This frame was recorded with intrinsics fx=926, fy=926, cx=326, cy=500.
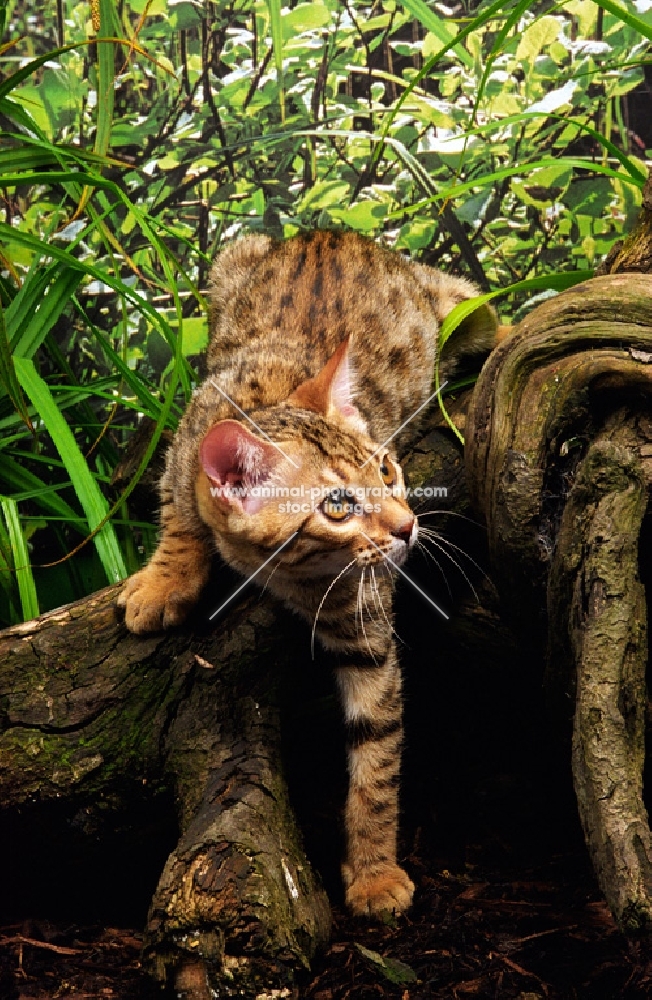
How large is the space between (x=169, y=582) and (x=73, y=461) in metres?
0.53

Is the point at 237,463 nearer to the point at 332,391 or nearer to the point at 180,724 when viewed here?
the point at 332,391

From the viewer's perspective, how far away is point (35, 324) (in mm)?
2551

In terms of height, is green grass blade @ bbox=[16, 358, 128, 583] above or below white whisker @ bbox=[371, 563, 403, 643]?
above

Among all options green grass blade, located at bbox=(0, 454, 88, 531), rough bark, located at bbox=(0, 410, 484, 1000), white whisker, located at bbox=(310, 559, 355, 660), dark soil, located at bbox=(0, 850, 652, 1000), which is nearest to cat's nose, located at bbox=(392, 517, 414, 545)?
white whisker, located at bbox=(310, 559, 355, 660)

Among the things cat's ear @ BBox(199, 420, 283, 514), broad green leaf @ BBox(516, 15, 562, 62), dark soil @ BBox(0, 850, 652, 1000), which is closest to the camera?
dark soil @ BBox(0, 850, 652, 1000)

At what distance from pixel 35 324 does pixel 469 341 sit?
1.22m

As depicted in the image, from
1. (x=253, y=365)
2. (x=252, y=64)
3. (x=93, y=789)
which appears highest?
(x=252, y=64)

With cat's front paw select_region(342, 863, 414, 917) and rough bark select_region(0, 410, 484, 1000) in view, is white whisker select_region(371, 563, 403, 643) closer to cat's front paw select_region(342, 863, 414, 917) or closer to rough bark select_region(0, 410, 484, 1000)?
rough bark select_region(0, 410, 484, 1000)

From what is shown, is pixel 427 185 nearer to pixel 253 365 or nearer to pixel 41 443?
pixel 253 365

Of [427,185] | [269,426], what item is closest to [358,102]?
[427,185]

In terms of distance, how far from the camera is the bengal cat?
1841 mm

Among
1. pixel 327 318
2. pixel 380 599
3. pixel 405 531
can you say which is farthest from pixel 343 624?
pixel 327 318

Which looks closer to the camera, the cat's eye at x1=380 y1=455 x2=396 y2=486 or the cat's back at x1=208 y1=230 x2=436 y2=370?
the cat's eye at x1=380 y1=455 x2=396 y2=486

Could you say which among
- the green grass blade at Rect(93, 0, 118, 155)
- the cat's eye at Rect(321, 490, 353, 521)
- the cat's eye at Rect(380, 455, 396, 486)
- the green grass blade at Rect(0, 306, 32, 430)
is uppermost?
the green grass blade at Rect(93, 0, 118, 155)
